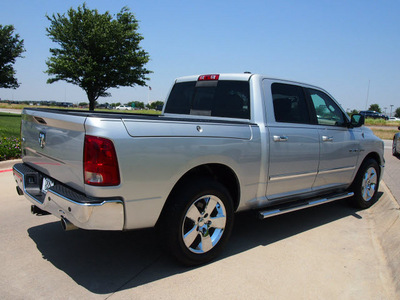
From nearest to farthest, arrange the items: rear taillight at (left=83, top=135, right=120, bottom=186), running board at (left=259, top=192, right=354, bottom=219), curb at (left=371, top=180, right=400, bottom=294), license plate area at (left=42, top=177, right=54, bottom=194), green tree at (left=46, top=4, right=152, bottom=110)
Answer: rear taillight at (left=83, top=135, right=120, bottom=186)
license plate area at (left=42, top=177, right=54, bottom=194)
curb at (left=371, top=180, right=400, bottom=294)
running board at (left=259, top=192, right=354, bottom=219)
green tree at (left=46, top=4, right=152, bottom=110)

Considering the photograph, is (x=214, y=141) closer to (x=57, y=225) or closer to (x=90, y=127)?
(x=90, y=127)

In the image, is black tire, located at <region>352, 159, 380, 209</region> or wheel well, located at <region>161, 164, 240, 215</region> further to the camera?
black tire, located at <region>352, 159, 380, 209</region>

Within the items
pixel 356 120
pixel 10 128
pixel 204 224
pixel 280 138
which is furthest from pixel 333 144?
pixel 10 128

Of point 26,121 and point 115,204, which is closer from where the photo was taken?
point 115,204

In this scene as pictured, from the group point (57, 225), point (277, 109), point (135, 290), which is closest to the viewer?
point (135, 290)

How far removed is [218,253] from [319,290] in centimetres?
99

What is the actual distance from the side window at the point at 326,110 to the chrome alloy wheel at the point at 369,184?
1.09 meters

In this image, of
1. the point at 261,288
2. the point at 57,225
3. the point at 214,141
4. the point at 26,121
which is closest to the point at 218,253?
the point at 261,288

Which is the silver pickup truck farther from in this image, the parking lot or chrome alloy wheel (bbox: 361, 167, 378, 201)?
chrome alloy wheel (bbox: 361, 167, 378, 201)

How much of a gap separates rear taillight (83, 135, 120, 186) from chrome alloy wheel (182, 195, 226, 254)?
832 mm

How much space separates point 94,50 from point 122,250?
28406 mm

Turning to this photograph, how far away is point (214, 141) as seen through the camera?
3.18m

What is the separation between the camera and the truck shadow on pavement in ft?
9.95

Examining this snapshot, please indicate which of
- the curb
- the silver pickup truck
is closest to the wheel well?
the silver pickup truck
